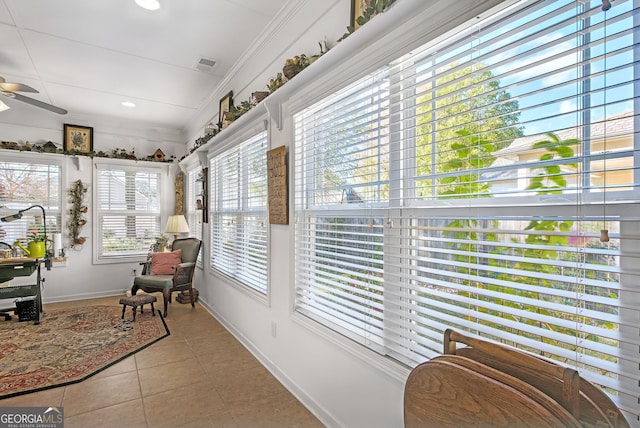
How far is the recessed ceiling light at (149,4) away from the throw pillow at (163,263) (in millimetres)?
3338

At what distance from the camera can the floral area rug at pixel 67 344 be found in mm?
2670

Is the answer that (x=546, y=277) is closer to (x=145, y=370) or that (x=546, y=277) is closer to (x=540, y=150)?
(x=540, y=150)

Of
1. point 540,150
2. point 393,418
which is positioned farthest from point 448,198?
point 393,418

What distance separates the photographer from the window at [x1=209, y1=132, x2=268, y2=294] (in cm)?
315

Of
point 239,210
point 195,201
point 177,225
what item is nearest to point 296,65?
point 239,210

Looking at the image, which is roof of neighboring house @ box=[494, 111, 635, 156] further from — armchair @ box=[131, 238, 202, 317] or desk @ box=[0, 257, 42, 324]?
desk @ box=[0, 257, 42, 324]

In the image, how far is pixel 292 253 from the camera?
2.50m

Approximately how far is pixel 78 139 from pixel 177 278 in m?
2.93

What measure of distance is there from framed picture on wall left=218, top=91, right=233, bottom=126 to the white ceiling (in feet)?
0.75

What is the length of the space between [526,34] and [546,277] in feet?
2.79

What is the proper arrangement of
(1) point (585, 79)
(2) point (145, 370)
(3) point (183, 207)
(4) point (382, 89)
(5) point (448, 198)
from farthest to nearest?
1. (3) point (183, 207)
2. (2) point (145, 370)
3. (4) point (382, 89)
4. (5) point (448, 198)
5. (1) point (585, 79)

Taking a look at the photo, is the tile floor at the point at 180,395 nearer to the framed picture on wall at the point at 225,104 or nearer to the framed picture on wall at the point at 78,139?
the framed picture on wall at the point at 225,104

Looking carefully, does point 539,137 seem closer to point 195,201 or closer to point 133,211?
point 195,201

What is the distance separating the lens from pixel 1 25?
2850mm
